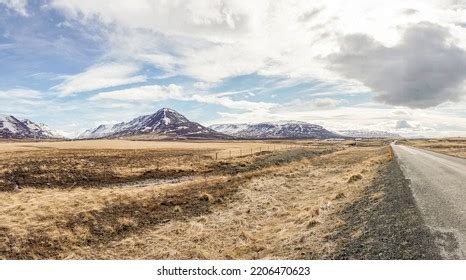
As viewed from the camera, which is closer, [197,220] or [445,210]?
[445,210]

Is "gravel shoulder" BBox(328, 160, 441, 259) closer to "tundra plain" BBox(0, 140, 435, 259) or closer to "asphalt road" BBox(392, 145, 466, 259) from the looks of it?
"tundra plain" BBox(0, 140, 435, 259)

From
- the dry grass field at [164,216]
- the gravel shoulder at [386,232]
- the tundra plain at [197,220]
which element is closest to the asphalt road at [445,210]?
the gravel shoulder at [386,232]

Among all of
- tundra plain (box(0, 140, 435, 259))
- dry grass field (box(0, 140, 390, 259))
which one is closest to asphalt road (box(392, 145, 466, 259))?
tundra plain (box(0, 140, 435, 259))

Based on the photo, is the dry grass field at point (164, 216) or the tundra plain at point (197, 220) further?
the dry grass field at point (164, 216)

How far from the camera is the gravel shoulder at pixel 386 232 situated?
1255 centimetres

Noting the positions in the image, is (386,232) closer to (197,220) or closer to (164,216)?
(197,220)

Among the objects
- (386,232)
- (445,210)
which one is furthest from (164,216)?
(445,210)

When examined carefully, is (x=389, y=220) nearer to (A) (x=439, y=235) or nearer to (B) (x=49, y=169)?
(A) (x=439, y=235)

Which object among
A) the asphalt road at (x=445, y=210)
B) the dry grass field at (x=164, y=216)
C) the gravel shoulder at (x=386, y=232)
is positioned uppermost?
the asphalt road at (x=445, y=210)

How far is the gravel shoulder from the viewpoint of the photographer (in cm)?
1255

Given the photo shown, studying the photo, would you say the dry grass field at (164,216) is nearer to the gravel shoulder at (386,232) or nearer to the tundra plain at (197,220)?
the tundra plain at (197,220)

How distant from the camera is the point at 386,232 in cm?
1512
